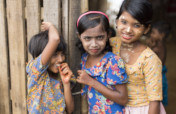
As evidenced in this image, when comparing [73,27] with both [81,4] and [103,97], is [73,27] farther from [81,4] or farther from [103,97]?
[103,97]

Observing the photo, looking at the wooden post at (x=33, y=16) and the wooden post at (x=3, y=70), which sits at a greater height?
the wooden post at (x=33, y=16)

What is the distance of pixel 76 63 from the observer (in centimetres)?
210

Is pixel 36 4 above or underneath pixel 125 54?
above

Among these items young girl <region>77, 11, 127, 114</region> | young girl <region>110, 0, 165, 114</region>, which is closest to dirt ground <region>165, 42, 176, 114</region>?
young girl <region>110, 0, 165, 114</region>

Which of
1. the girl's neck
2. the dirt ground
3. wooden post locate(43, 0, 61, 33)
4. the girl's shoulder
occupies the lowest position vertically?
the dirt ground

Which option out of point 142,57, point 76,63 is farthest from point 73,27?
point 142,57

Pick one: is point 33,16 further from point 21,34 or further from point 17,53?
point 17,53

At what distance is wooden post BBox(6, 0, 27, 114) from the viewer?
82.0 inches

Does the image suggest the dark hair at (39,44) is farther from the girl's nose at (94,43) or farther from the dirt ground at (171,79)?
the dirt ground at (171,79)

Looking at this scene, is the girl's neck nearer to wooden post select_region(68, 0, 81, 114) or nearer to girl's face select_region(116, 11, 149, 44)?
girl's face select_region(116, 11, 149, 44)

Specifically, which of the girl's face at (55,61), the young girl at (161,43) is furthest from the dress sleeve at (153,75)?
the young girl at (161,43)

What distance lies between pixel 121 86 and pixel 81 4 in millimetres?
904

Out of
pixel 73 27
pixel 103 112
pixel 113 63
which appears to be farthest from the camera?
pixel 73 27

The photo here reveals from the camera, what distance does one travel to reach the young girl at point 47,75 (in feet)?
5.65
